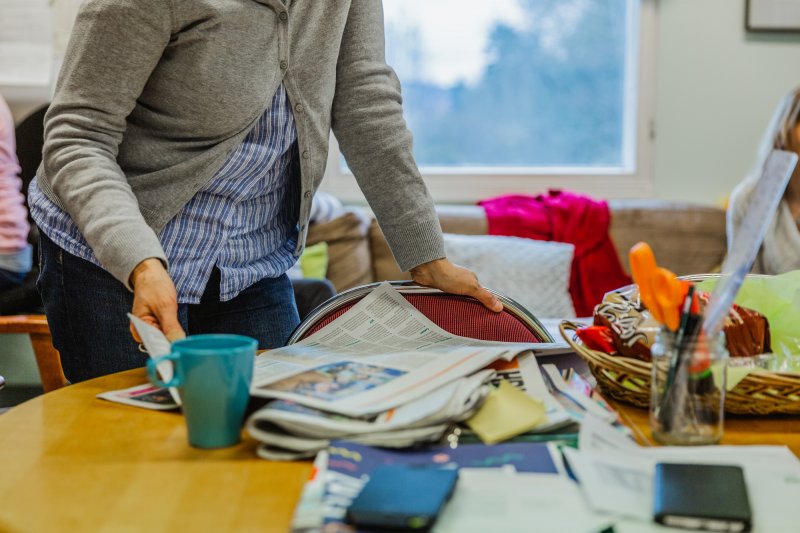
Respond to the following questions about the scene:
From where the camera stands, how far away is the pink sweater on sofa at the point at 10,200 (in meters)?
2.45

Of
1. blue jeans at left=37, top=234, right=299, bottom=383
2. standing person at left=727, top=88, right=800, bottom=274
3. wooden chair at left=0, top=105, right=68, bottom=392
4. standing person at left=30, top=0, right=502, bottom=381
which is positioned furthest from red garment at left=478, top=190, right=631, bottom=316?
blue jeans at left=37, top=234, right=299, bottom=383

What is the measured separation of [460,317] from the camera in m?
1.18

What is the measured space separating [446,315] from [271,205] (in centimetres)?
34

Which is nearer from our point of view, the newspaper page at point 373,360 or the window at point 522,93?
the newspaper page at point 373,360

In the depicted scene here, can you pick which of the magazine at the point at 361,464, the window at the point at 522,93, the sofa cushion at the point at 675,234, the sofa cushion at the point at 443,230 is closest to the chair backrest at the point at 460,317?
the magazine at the point at 361,464

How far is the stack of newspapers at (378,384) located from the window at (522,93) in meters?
2.32

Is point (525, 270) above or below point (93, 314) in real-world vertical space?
below

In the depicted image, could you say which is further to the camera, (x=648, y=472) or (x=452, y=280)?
(x=452, y=280)

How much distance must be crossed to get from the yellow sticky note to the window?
2560 millimetres

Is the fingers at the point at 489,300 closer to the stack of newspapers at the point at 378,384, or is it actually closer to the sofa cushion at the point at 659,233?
the stack of newspapers at the point at 378,384

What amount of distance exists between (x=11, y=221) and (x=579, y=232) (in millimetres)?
1830

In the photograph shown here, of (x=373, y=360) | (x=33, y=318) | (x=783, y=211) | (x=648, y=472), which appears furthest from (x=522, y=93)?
(x=648, y=472)

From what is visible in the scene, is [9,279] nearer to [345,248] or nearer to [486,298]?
[345,248]

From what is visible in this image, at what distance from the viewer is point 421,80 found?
3385mm
